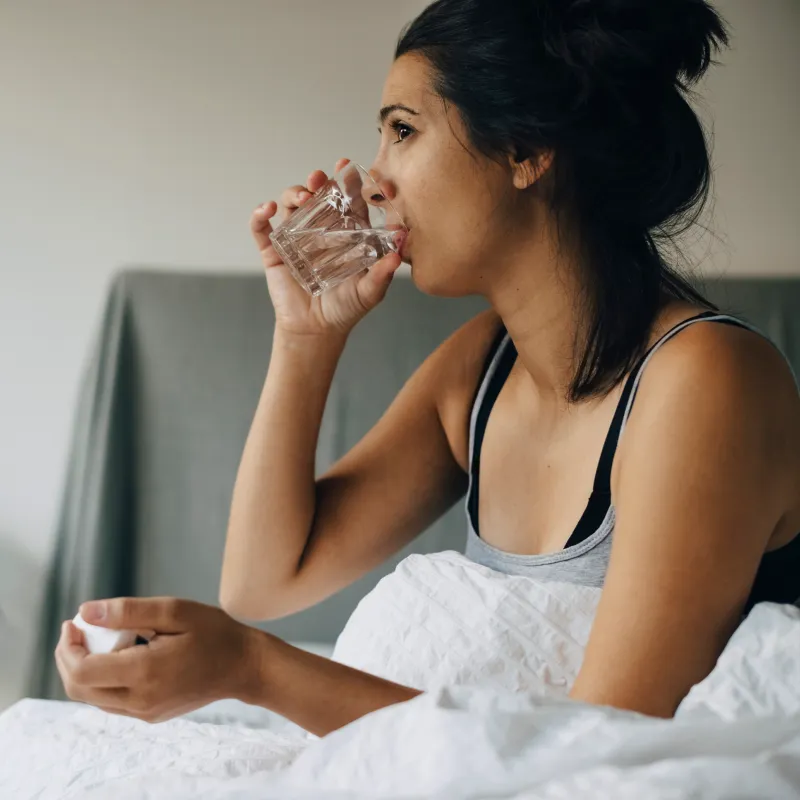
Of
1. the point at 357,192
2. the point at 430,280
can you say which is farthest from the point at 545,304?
the point at 357,192

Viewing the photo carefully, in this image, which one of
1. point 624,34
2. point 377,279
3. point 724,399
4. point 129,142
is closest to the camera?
point 724,399

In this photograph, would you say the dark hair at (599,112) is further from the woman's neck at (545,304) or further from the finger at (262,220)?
the finger at (262,220)

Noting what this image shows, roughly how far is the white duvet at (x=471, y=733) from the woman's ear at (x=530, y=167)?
41 centimetres

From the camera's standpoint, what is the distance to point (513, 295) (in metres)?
1.05

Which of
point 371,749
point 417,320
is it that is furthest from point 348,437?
point 371,749

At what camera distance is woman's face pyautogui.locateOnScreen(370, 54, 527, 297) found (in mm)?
988

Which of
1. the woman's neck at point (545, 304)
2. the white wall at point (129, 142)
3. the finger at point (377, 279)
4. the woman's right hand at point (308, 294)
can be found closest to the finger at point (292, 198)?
the woman's right hand at point (308, 294)

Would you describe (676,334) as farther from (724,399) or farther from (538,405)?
(538,405)

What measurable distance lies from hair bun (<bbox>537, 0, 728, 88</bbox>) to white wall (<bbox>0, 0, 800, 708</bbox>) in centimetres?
93

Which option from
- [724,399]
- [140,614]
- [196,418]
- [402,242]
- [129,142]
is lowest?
[196,418]

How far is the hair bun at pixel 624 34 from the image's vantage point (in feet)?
3.05

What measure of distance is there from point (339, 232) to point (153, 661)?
18.8 inches

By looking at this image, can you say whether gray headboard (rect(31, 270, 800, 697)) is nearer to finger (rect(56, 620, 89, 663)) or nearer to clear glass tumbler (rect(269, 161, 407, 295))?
clear glass tumbler (rect(269, 161, 407, 295))

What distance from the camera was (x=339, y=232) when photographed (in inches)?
39.0
